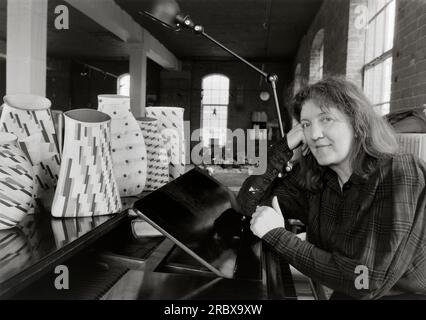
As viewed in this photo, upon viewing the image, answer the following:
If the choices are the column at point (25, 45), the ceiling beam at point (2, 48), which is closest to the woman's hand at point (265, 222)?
the column at point (25, 45)

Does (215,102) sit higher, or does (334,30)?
(334,30)

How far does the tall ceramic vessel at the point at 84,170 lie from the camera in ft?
2.45

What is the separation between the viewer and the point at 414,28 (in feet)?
8.76

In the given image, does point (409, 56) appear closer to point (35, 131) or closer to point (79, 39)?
point (35, 131)

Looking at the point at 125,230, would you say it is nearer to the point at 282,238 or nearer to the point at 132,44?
the point at 282,238

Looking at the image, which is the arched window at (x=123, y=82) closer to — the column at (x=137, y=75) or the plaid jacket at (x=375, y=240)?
the column at (x=137, y=75)

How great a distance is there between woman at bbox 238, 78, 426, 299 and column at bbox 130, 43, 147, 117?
822 cm

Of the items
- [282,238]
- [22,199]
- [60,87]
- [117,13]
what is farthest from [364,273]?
[60,87]

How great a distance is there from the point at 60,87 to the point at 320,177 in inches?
553

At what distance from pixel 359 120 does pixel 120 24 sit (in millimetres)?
7231

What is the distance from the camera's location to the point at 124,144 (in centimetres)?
100

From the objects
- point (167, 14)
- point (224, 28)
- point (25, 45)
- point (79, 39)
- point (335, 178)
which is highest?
point (79, 39)

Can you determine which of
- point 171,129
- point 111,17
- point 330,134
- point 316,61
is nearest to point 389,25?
point 171,129

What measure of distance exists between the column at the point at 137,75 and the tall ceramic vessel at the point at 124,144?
813 centimetres
